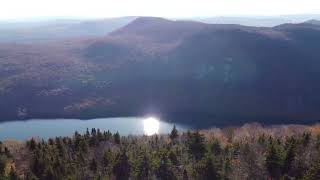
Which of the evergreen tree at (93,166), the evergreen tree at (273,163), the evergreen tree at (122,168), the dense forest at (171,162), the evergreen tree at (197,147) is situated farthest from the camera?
the evergreen tree at (197,147)

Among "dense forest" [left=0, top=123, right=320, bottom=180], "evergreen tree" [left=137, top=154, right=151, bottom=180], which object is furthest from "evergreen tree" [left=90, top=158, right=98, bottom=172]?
"evergreen tree" [left=137, top=154, right=151, bottom=180]

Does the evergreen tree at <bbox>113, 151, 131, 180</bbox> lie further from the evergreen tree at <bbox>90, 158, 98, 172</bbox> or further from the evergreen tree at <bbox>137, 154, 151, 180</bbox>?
the evergreen tree at <bbox>90, 158, 98, 172</bbox>

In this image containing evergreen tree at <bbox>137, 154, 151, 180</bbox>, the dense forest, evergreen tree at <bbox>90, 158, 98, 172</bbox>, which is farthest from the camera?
evergreen tree at <bbox>90, 158, 98, 172</bbox>

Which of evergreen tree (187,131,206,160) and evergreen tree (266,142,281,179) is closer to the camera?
evergreen tree (266,142,281,179)

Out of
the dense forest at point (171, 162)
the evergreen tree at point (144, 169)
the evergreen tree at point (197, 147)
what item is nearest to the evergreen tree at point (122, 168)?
the dense forest at point (171, 162)

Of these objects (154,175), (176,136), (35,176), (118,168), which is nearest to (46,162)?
(35,176)

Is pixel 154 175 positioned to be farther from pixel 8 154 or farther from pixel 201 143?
pixel 8 154

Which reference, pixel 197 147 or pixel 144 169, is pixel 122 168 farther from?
pixel 197 147

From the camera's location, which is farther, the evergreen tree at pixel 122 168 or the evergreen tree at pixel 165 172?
the evergreen tree at pixel 122 168

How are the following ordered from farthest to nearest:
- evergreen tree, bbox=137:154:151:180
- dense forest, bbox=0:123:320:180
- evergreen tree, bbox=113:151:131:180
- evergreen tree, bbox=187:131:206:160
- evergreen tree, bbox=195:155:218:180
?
evergreen tree, bbox=187:131:206:160 → evergreen tree, bbox=113:151:131:180 → evergreen tree, bbox=137:154:151:180 → dense forest, bbox=0:123:320:180 → evergreen tree, bbox=195:155:218:180

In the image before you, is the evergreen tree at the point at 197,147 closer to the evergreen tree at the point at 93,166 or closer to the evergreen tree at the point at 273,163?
the evergreen tree at the point at 273,163

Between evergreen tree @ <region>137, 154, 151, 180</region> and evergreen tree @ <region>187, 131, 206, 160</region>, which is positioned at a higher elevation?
evergreen tree @ <region>187, 131, 206, 160</region>

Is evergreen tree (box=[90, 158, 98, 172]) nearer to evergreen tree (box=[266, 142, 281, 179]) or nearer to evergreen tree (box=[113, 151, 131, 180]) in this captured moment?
evergreen tree (box=[113, 151, 131, 180])

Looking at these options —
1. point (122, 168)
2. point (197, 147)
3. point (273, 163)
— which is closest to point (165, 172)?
point (122, 168)
